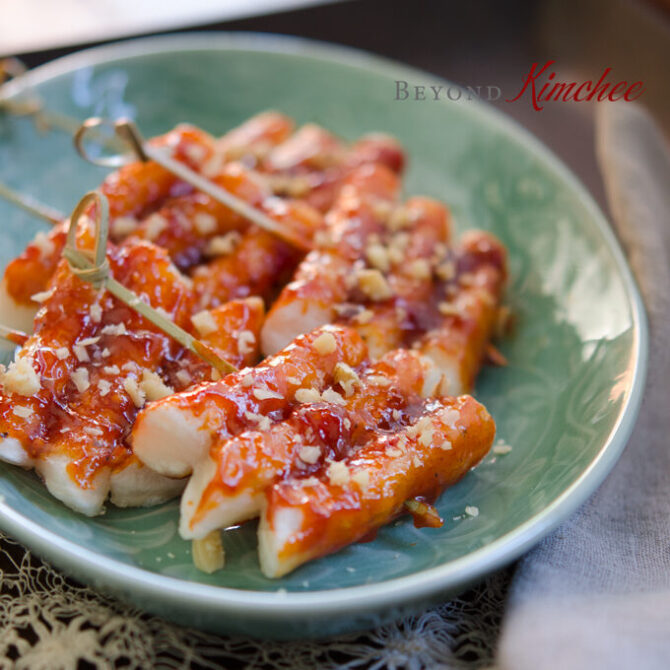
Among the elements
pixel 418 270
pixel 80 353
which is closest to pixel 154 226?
pixel 80 353

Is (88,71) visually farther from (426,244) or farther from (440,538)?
(440,538)

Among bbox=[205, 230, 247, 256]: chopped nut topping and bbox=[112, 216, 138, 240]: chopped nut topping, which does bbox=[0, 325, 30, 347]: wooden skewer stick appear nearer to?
bbox=[112, 216, 138, 240]: chopped nut topping

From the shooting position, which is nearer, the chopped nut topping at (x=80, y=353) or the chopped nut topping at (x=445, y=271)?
the chopped nut topping at (x=80, y=353)

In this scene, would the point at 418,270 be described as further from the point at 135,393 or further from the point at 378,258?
the point at 135,393

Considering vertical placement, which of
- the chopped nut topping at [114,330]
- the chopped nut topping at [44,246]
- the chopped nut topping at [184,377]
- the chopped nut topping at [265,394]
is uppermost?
the chopped nut topping at [265,394]

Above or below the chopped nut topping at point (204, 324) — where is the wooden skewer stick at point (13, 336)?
below

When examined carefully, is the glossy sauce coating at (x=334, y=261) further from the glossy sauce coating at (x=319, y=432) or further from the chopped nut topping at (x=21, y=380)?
the chopped nut topping at (x=21, y=380)

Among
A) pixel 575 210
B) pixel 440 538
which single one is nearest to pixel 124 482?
pixel 440 538

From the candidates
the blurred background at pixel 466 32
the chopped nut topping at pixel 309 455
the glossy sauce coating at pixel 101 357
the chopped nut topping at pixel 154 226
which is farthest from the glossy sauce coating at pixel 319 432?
the blurred background at pixel 466 32
